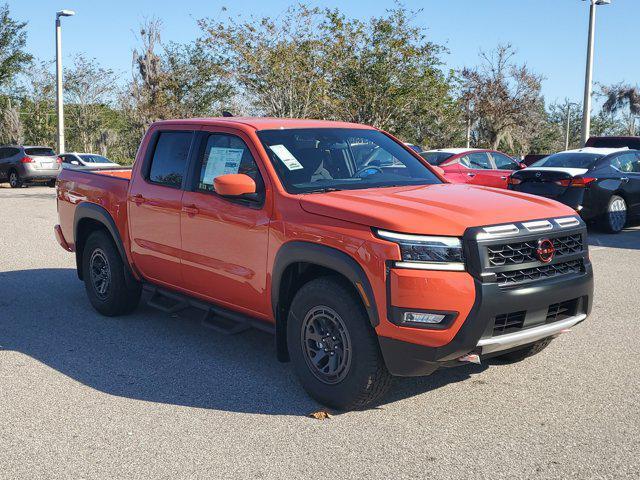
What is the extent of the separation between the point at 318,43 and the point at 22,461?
20.4 meters

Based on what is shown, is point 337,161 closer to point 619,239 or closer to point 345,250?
point 345,250

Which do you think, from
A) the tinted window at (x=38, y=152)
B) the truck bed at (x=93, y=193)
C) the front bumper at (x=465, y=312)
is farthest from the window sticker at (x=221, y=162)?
the tinted window at (x=38, y=152)

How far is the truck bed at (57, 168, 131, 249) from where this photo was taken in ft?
21.4

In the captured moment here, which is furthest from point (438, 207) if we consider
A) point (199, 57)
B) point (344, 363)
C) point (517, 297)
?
point (199, 57)

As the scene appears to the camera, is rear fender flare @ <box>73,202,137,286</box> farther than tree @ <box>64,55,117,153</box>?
No

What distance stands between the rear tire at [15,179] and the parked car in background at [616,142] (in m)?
19.3

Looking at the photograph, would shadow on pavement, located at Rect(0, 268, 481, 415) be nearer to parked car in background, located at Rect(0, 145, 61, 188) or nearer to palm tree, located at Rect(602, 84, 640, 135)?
parked car in background, located at Rect(0, 145, 61, 188)

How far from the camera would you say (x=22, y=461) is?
12.6ft

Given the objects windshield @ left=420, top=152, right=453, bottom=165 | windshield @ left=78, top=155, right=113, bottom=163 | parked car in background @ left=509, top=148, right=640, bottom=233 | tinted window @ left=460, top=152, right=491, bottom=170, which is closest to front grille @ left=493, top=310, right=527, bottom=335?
parked car in background @ left=509, top=148, right=640, bottom=233

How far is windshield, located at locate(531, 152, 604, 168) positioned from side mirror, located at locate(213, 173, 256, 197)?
9463 mm

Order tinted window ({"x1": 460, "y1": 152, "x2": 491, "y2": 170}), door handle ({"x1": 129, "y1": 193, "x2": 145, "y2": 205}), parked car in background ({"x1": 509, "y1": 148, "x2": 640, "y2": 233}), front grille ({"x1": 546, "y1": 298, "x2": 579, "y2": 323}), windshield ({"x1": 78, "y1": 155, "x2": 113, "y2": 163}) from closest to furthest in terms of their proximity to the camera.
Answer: front grille ({"x1": 546, "y1": 298, "x2": 579, "y2": 323}) → door handle ({"x1": 129, "y1": 193, "x2": 145, "y2": 205}) → parked car in background ({"x1": 509, "y1": 148, "x2": 640, "y2": 233}) → tinted window ({"x1": 460, "y1": 152, "x2": 491, "y2": 170}) → windshield ({"x1": 78, "y1": 155, "x2": 113, "y2": 163})

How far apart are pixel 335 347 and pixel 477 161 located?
1289 centimetres

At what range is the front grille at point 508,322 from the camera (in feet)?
13.7

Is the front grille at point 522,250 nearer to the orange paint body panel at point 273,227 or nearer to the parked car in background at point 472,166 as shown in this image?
the orange paint body panel at point 273,227
